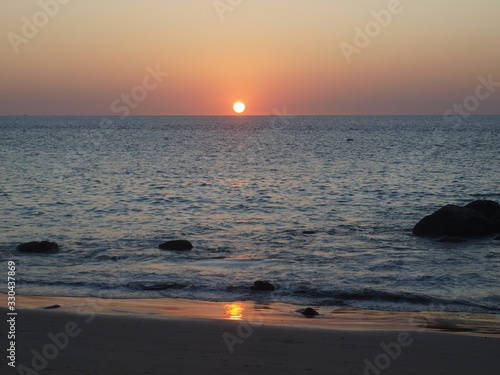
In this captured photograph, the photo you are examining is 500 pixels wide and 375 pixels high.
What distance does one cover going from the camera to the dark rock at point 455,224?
2344 centimetres

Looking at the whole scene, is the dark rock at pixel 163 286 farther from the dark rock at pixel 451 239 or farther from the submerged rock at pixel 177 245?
the dark rock at pixel 451 239

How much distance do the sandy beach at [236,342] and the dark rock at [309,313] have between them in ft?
0.72

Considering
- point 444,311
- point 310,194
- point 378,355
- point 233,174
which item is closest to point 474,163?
point 233,174

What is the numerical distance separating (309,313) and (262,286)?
2.57 m

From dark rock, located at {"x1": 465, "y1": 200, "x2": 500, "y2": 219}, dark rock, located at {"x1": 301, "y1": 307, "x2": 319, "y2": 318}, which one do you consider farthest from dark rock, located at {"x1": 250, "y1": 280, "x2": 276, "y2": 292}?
dark rock, located at {"x1": 465, "y1": 200, "x2": 500, "y2": 219}

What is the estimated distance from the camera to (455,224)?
77.7 feet

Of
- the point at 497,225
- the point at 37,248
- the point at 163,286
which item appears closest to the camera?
the point at 163,286

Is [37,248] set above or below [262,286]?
above

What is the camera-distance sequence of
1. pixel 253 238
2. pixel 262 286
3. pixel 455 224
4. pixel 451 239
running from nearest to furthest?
1. pixel 262 286
2. pixel 451 239
3. pixel 455 224
4. pixel 253 238

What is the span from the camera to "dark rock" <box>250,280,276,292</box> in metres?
16.0

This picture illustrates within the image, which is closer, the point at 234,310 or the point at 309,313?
the point at 309,313

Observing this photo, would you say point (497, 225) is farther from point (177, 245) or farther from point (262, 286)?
point (262, 286)
